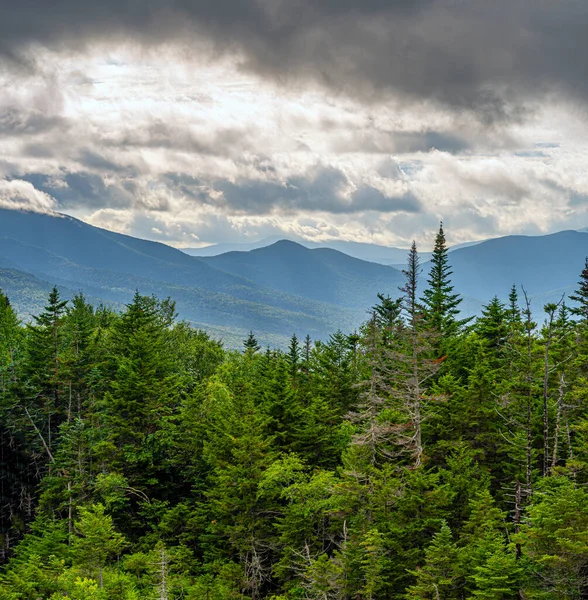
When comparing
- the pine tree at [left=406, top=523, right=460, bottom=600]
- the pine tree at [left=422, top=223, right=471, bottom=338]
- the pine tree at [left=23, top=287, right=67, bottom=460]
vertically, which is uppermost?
the pine tree at [left=422, top=223, right=471, bottom=338]

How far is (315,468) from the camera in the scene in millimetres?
32875

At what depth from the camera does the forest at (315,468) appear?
75.6 feet

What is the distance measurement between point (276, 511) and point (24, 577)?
13.8 meters

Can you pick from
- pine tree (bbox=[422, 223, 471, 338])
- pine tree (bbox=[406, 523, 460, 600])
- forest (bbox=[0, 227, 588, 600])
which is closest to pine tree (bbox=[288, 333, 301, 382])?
forest (bbox=[0, 227, 588, 600])

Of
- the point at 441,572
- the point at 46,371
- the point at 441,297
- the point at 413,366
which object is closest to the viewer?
the point at 441,572

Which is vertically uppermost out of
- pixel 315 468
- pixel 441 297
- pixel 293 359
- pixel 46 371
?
pixel 441 297

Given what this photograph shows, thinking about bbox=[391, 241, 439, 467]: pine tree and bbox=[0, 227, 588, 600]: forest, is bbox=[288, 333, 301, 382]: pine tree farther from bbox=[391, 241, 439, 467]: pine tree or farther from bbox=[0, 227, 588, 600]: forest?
bbox=[391, 241, 439, 467]: pine tree

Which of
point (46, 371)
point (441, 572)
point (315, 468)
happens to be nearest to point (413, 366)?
point (315, 468)

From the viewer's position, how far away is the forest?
23.0m

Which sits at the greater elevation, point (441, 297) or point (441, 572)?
point (441, 297)

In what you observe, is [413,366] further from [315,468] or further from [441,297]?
[441,297]

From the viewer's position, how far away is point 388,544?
25.3 meters

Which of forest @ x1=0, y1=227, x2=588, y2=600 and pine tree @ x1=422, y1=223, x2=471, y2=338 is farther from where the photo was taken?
pine tree @ x1=422, y1=223, x2=471, y2=338

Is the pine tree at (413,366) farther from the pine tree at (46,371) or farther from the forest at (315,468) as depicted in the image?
the pine tree at (46,371)
